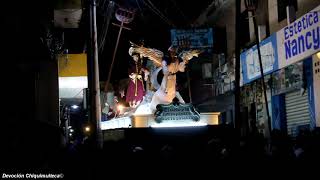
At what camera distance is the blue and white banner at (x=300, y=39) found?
15297mm

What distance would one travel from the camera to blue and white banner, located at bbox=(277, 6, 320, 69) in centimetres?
1530

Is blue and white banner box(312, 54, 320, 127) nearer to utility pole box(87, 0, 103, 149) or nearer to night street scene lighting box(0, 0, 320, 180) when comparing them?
night street scene lighting box(0, 0, 320, 180)

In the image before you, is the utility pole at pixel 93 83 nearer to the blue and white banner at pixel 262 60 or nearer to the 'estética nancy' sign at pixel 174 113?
the 'estética nancy' sign at pixel 174 113

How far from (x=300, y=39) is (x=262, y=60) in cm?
343

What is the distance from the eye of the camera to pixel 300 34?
53.3ft

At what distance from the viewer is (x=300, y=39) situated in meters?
16.2

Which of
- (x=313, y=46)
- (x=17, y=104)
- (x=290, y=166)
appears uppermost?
(x=313, y=46)

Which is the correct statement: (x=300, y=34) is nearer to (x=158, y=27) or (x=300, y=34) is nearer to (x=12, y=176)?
(x=12, y=176)

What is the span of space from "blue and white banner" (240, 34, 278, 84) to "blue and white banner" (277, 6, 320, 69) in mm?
496

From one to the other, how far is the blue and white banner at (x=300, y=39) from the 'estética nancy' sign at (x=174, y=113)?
12.2 ft

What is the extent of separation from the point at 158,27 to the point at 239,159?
2333 centimetres

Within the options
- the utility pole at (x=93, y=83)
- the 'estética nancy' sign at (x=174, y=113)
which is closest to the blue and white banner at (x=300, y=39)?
the 'estética nancy' sign at (x=174, y=113)

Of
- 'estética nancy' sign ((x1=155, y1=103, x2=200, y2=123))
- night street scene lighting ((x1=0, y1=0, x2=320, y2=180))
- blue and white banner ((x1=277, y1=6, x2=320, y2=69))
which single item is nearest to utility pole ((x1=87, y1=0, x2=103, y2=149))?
night street scene lighting ((x1=0, y1=0, x2=320, y2=180))

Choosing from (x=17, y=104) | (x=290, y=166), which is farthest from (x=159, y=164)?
(x=17, y=104)
